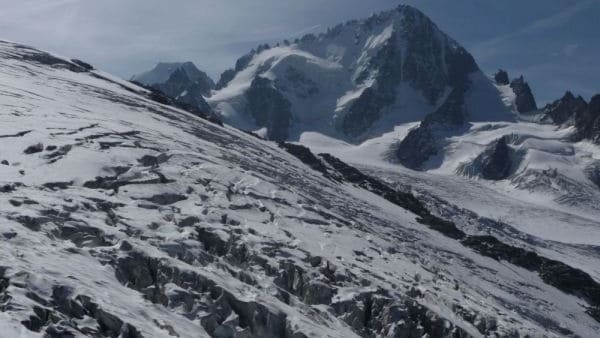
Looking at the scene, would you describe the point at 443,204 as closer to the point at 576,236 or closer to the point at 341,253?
the point at 576,236

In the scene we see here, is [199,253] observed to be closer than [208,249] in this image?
Yes

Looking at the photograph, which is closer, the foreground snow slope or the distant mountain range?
the foreground snow slope

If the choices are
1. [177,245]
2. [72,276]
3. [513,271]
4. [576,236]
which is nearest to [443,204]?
[576,236]

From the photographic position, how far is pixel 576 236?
143375mm

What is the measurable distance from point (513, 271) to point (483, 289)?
53.3 ft

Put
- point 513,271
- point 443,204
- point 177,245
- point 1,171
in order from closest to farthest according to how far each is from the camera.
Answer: point 177,245, point 1,171, point 513,271, point 443,204

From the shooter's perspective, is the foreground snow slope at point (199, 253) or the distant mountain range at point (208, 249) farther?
the distant mountain range at point (208, 249)

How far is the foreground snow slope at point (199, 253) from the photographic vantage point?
30.2 meters

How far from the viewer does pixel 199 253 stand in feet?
124

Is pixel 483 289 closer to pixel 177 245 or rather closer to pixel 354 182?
pixel 177 245

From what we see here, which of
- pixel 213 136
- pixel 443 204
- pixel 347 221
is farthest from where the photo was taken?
pixel 443 204

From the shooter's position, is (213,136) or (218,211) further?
(213,136)

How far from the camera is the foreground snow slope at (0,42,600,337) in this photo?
Result: 3016cm

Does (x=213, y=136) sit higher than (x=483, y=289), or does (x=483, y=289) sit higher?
(x=213, y=136)
